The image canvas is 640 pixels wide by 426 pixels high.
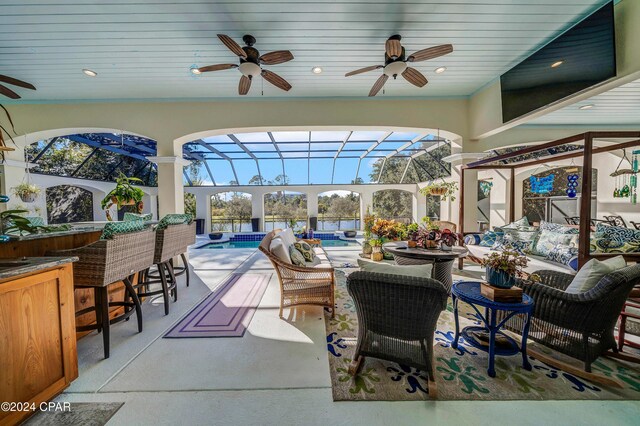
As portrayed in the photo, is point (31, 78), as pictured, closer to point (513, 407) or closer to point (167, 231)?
point (167, 231)

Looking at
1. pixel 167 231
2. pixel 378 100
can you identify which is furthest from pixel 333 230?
pixel 167 231

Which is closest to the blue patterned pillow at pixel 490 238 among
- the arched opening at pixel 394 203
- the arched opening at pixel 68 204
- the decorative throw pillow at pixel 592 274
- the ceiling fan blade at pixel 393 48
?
the decorative throw pillow at pixel 592 274

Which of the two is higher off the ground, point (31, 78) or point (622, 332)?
point (31, 78)

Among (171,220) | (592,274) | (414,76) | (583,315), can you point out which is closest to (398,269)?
(583,315)

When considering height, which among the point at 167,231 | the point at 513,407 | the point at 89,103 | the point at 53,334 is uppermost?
the point at 89,103

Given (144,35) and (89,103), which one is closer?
(144,35)

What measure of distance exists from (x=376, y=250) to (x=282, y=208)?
7.53 meters

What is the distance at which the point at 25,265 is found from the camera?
59.2 inches

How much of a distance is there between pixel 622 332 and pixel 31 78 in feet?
26.5

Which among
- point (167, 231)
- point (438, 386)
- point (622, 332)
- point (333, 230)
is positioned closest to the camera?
point (438, 386)

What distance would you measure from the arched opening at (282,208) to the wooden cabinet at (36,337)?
9627mm

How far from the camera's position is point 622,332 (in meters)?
2.04

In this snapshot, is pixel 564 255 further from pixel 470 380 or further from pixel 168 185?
pixel 168 185

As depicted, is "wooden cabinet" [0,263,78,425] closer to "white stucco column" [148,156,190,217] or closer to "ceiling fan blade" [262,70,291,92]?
"ceiling fan blade" [262,70,291,92]
